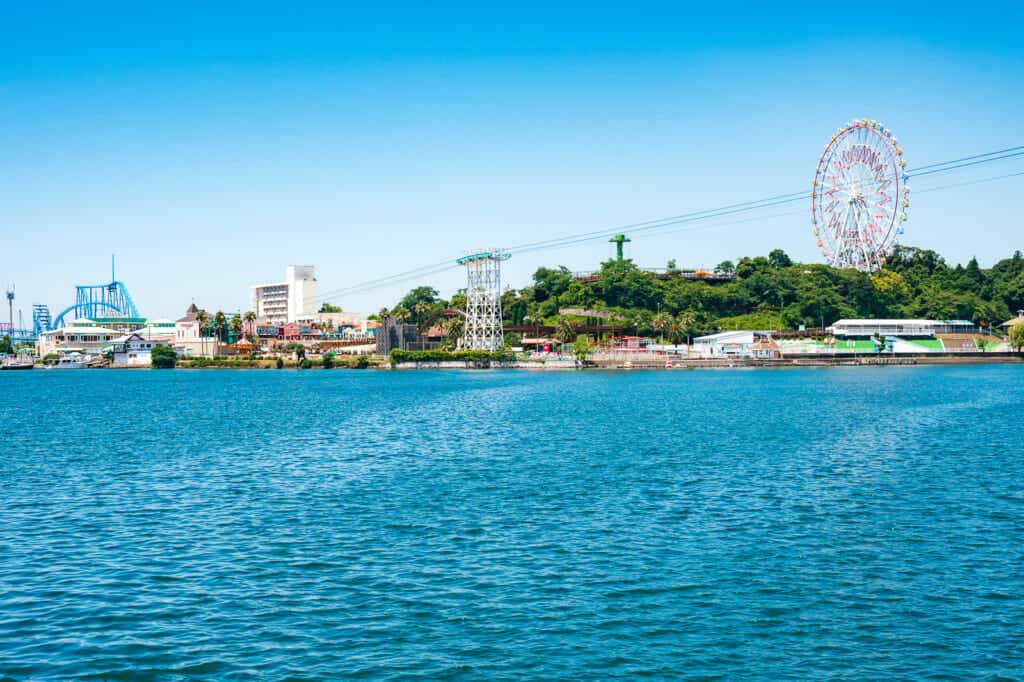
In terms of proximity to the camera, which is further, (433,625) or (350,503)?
(350,503)

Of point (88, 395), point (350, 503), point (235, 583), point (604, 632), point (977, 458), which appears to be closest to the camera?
point (604, 632)

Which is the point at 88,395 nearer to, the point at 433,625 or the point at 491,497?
the point at 491,497

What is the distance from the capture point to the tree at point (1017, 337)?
163 meters

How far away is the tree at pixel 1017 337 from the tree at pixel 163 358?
18061 cm

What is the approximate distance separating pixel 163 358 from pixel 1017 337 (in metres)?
182

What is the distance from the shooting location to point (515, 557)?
72.8 ft

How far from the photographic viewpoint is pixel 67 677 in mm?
14742

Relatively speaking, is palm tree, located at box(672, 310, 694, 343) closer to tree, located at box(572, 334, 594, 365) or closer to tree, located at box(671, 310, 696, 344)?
tree, located at box(671, 310, 696, 344)

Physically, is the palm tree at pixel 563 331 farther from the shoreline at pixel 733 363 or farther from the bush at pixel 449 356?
the shoreline at pixel 733 363

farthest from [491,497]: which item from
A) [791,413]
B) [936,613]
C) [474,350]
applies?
[474,350]

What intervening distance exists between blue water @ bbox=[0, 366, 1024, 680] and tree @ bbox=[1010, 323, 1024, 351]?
132 metres

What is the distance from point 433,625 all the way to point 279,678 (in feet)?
11.9

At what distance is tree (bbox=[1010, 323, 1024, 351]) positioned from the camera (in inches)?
6403

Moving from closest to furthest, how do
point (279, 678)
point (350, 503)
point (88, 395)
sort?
point (279, 678), point (350, 503), point (88, 395)
